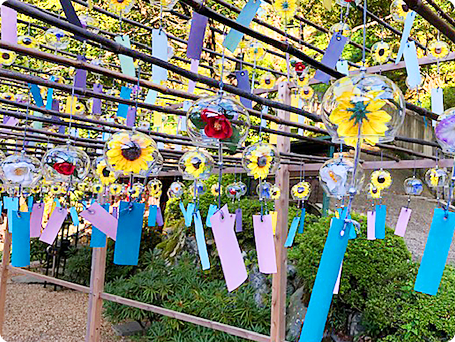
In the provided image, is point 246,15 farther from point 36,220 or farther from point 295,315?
point 295,315

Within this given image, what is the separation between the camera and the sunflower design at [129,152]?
84 centimetres

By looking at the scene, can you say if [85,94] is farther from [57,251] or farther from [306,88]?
[57,251]

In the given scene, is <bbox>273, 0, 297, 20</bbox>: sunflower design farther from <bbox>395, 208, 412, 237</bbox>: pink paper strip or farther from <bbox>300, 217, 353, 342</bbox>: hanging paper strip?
<bbox>395, 208, 412, 237</bbox>: pink paper strip

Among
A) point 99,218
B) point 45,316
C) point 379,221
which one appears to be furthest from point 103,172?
point 45,316

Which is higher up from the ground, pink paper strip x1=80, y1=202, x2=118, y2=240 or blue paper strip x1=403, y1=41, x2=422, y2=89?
blue paper strip x1=403, y1=41, x2=422, y2=89

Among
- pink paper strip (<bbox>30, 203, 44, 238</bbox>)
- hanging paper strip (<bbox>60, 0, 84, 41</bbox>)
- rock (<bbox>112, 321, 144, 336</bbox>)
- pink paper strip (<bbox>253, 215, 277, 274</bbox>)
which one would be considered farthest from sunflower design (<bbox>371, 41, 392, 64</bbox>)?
rock (<bbox>112, 321, 144, 336</bbox>)

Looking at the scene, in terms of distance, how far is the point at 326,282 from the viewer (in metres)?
0.54

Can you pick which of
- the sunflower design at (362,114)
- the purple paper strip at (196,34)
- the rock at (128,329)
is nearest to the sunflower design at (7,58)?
the purple paper strip at (196,34)

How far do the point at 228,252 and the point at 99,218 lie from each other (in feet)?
1.76

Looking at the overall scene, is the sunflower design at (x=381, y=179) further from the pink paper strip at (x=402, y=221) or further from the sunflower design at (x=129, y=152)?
the sunflower design at (x=129, y=152)

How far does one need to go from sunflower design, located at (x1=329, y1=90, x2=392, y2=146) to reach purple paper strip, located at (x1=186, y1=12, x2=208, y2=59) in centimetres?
33

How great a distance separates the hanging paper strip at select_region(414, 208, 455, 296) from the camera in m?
0.67

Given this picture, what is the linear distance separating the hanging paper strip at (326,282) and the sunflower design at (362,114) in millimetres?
141

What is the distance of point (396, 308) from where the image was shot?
7.54 feet
